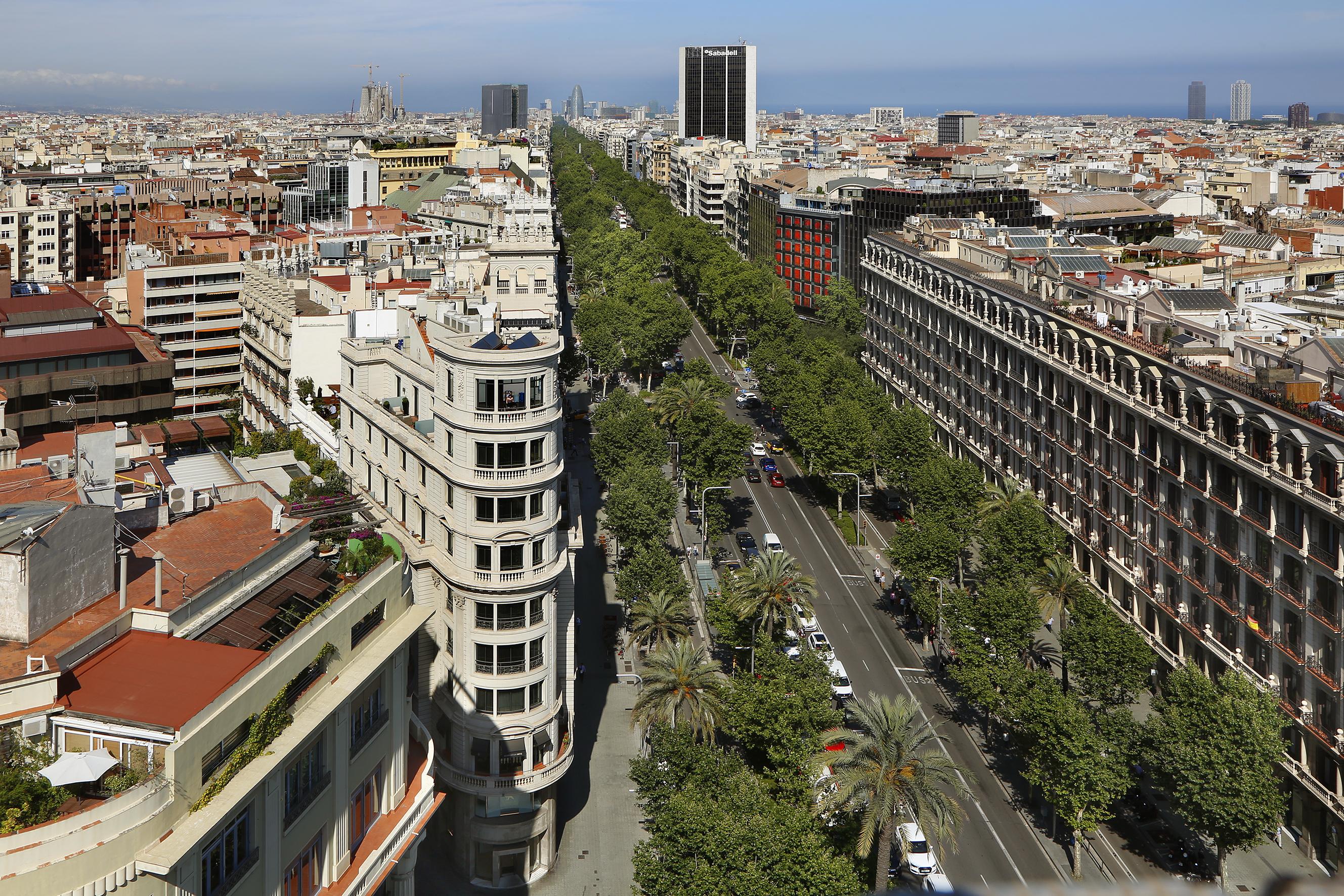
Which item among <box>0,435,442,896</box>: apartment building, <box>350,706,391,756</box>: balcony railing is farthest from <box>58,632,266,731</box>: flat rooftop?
<box>350,706,391,756</box>: balcony railing

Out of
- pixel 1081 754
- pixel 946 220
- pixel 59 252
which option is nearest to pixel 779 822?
pixel 1081 754

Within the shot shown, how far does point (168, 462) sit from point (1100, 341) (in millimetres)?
50205

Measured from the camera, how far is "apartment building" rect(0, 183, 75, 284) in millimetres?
140625

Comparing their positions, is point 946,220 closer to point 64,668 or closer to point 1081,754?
point 1081,754

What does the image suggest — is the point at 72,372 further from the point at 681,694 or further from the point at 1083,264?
the point at 1083,264

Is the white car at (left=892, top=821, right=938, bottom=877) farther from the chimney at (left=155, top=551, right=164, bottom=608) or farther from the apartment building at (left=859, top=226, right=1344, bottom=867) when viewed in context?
the chimney at (left=155, top=551, right=164, bottom=608)

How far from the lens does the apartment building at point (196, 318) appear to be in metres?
94.4

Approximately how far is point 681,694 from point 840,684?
11995 millimetres

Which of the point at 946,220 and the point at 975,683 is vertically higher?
the point at 946,220

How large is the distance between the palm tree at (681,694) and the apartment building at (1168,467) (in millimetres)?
20963

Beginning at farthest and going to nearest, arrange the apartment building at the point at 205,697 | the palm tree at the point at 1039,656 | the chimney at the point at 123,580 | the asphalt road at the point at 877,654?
the palm tree at the point at 1039,656
the asphalt road at the point at 877,654
the chimney at the point at 123,580
the apartment building at the point at 205,697

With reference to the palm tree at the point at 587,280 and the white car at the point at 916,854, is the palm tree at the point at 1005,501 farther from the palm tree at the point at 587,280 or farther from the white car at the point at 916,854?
the palm tree at the point at 587,280

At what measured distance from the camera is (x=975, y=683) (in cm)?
5266

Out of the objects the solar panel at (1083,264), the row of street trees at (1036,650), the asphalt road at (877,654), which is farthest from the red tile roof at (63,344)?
the solar panel at (1083,264)
